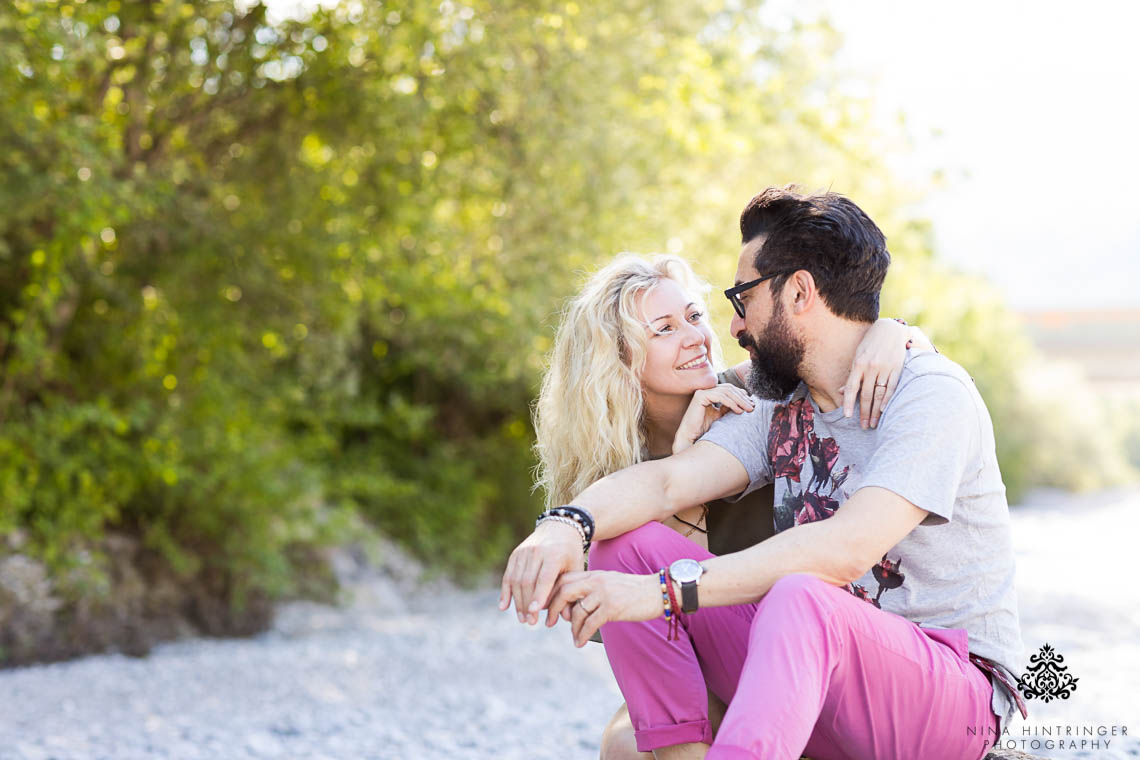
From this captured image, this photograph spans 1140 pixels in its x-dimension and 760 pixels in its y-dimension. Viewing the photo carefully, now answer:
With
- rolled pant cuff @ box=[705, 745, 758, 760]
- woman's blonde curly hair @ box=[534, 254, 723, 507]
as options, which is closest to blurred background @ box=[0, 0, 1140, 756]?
woman's blonde curly hair @ box=[534, 254, 723, 507]

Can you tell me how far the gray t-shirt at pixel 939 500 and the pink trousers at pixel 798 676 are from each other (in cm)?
9

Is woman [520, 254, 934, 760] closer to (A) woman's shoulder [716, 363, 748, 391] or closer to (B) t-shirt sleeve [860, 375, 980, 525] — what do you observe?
(A) woman's shoulder [716, 363, 748, 391]

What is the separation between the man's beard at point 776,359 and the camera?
277 centimetres

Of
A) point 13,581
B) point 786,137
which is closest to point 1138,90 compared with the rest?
point 786,137

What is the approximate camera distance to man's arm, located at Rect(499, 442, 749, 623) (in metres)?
2.60

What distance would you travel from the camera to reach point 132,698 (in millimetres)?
5680

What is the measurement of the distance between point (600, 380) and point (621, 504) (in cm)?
42

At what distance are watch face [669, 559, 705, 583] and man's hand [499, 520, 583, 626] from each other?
0.88 feet

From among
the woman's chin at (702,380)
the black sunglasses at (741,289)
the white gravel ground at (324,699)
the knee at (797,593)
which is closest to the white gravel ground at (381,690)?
the white gravel ground at (324,699)

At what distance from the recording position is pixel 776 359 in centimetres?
279

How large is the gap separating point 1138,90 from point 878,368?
114 metres

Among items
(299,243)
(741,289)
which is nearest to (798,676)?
(741,289)

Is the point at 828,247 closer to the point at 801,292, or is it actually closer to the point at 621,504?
the point at 801,292

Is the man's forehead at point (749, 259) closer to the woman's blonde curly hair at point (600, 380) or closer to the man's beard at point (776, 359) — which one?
the man's beard at point (776, 359)
